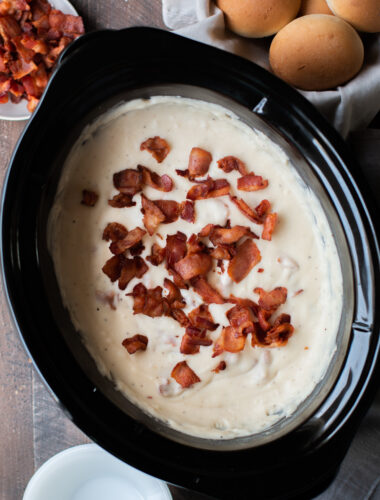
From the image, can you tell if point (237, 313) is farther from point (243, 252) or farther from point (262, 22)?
point (262, 22)

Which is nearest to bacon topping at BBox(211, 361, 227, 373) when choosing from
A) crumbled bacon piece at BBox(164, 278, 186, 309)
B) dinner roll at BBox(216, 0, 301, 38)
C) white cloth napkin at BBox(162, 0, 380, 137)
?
crumbled bacon piece at BBox(164, 278, 186, 309)

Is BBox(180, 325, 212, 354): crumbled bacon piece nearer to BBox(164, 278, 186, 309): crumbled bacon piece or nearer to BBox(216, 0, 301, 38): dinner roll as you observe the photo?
BBox(164, 278, 186, 309): crumbled bacon piece

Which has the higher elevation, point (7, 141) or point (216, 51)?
point (216, 51)

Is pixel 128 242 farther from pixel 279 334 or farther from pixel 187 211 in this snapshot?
pixel 279 334

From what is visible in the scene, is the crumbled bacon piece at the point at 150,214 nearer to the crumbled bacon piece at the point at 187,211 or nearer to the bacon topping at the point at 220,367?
the crumbled bacon piece at the point at 187,211

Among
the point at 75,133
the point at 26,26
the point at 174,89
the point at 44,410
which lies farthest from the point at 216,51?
the point at 44,410

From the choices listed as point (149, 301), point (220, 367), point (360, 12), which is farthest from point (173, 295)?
point (360, 12)
